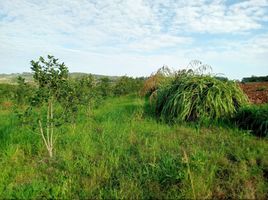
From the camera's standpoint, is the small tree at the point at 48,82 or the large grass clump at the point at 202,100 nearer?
the small tree at the point at 48,82

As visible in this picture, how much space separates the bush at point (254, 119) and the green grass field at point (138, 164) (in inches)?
11.0

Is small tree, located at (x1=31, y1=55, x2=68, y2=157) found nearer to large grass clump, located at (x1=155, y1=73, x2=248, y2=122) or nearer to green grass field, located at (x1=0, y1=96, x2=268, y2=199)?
green grass field, located at (x1=0, y1=96, x2=268, y2=199)

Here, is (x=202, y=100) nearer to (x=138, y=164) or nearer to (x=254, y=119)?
(x=254, y=119)

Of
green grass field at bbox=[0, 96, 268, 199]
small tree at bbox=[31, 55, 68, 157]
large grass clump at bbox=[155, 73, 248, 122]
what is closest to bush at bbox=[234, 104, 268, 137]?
green grass field at bbox=[0, 96, 268, 199]

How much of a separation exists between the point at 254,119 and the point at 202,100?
1.35 metres

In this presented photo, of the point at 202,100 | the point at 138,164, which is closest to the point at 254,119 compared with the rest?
the point at 202,100

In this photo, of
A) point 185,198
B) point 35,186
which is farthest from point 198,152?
point 35,186

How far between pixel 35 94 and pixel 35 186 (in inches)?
64.6

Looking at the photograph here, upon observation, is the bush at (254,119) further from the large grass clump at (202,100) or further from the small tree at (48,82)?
the small tree at (48,82)

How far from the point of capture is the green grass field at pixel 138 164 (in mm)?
3436

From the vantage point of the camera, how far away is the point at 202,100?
6.64m

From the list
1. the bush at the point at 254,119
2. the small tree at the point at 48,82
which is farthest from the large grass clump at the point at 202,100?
the small tree at the point at 48,82

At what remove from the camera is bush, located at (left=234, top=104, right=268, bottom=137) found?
5215mm

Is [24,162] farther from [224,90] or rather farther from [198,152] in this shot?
[224,90]
